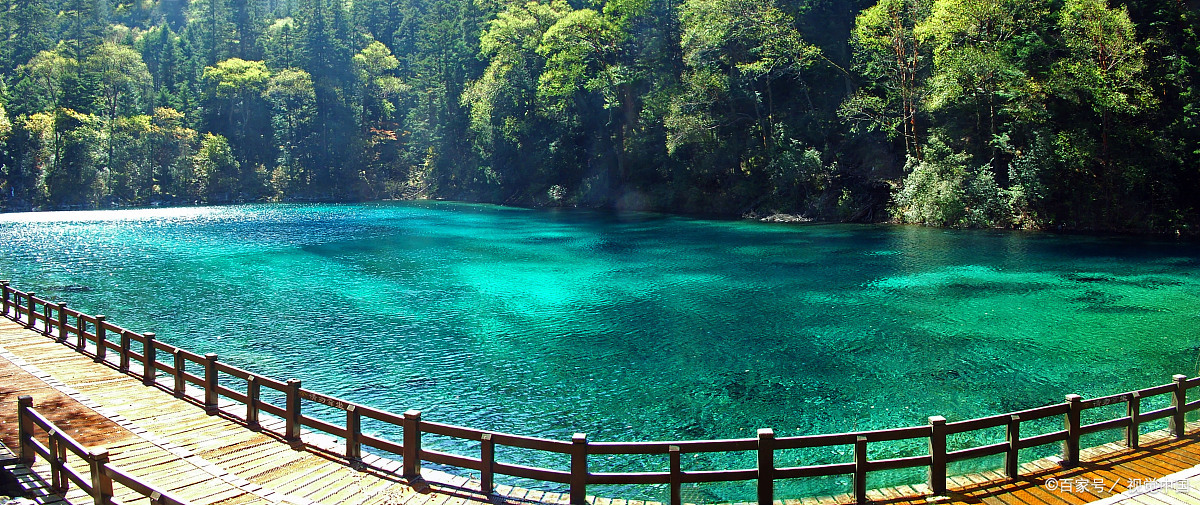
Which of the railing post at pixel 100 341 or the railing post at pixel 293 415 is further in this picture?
the railing post at pixel 100 341

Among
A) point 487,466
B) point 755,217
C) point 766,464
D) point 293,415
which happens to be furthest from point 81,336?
point 755,217

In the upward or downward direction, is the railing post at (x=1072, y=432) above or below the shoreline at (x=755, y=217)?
below

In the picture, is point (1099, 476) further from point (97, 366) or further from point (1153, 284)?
point (1153, 284)

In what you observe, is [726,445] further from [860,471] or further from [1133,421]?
[1133,421]

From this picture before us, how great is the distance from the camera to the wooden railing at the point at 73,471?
25.2 feet

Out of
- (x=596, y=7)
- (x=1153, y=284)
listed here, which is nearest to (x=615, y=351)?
(x=1153, y=284)

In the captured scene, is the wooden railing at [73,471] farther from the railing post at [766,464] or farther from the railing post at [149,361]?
the railing post at [766,464]

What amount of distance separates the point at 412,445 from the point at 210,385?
486 cm

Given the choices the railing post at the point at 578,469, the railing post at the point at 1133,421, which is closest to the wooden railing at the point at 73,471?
the railing post at the point at 578,469

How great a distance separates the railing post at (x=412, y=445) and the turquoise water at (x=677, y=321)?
3.86 metres

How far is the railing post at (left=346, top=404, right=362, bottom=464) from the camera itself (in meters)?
10.4

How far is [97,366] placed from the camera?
51.2ft

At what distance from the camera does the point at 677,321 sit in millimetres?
24875

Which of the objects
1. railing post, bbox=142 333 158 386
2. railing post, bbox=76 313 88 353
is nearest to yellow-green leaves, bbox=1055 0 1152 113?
railing post, bbox=142 333 158 386
